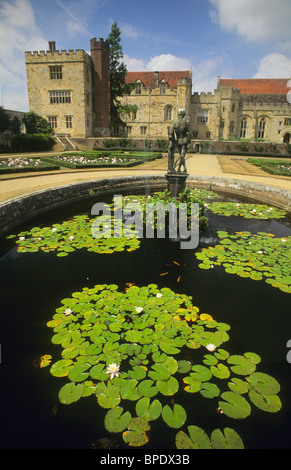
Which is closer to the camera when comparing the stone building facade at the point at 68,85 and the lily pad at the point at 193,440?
the lily pad at the point at 193,440

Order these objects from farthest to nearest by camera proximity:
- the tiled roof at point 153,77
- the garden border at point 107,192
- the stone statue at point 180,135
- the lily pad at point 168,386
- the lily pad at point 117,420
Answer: the tiled roof at point 153,77 < the stone statue at point 180,135 < the garden border at point 107,192 < the lily pad at point 168,386 < the lily pad at point 117,420

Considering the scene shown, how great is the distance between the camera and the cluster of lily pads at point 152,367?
6.54 feet

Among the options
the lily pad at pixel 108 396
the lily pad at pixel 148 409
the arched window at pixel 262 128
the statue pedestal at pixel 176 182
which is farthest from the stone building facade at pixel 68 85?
the lily pad at pixel 148 409

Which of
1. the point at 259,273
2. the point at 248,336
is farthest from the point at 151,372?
the point at 259,273

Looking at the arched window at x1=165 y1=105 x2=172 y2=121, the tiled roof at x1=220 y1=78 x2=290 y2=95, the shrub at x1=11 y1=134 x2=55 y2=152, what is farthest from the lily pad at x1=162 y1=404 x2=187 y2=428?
the tiled roof at x1=220 y1=78 x2=290 y2=95

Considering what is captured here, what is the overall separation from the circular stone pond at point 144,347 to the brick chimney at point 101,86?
99.0ft

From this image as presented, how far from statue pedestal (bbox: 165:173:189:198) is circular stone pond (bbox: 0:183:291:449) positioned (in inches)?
103

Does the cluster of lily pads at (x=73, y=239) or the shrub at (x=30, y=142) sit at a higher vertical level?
the shrub at (x=30, y=142)

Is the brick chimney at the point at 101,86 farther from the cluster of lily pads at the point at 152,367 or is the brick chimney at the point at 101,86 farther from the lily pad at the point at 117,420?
the lily pad at the point at 117,420

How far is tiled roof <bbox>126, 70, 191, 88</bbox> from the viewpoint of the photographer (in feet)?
131

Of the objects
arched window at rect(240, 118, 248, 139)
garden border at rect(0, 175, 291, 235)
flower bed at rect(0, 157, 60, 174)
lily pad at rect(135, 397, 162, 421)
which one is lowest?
lily pad at rect(135, 397, 162, 421)

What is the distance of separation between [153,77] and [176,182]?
1593 inches

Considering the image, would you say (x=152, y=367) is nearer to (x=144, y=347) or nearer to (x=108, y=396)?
(x=144, y=347)

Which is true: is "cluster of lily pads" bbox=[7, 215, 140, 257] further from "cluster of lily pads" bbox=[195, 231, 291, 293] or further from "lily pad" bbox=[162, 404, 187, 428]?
"lily pad" bbox=[162, 404, 187, 428]
